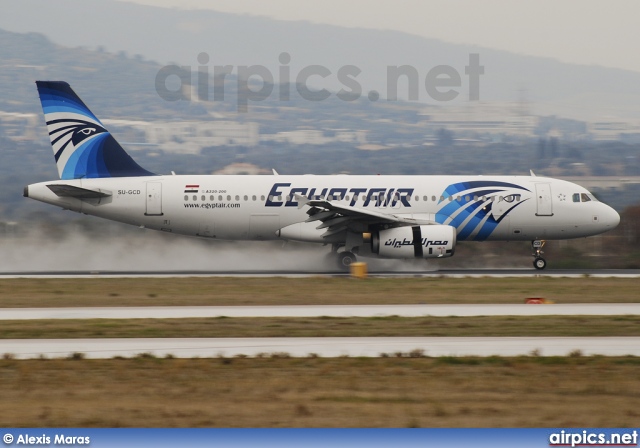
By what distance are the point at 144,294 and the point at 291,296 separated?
4251 millimetres

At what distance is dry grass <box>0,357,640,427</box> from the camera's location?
1149 centimetres

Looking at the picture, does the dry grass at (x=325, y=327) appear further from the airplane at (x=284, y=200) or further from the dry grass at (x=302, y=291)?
the airplane at (x=284, y=200)

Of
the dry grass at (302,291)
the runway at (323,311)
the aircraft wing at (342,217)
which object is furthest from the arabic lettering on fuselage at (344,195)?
the runway at (323,311)

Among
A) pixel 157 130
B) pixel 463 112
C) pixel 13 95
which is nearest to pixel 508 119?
pixel 463 112

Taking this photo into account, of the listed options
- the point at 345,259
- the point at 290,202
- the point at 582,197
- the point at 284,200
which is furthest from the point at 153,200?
the point at 582,197

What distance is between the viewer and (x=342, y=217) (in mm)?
33344

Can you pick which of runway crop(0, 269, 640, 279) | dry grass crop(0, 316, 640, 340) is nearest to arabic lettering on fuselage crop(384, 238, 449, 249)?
runway crop(0, 269, 640, 279)

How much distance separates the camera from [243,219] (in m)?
34.5

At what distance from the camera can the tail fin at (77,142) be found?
1373 inches

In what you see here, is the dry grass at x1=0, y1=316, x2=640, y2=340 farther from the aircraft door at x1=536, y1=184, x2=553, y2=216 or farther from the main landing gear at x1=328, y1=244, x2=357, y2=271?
the aircraft door at x1=536, y1=184, x2=553, y2=216

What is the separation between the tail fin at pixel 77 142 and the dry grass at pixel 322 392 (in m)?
20.3

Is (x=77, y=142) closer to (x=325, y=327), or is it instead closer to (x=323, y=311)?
(x=323, y=311)

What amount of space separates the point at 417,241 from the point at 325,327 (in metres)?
13.9

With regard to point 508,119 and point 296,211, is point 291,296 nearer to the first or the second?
point 296,211
